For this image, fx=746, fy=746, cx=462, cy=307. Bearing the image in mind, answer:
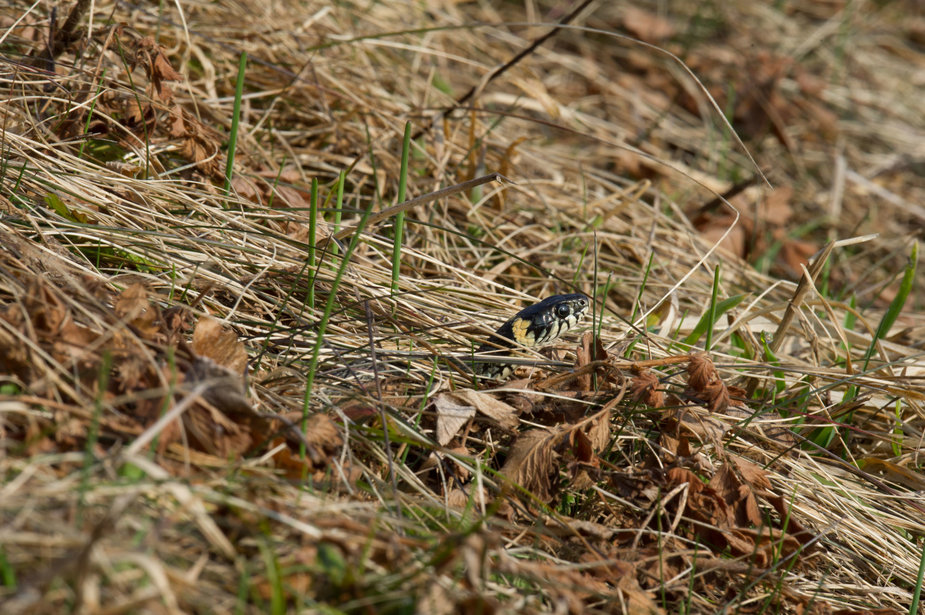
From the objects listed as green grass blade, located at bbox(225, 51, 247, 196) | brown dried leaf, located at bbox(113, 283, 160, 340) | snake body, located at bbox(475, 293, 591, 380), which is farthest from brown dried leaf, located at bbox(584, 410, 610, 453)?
green grass blade, located at bbox(225, 51, 247, 196)

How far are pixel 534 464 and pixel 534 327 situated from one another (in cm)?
87

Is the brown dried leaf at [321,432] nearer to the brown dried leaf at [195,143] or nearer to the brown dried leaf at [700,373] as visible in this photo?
the brown dried leaf at [700,373]

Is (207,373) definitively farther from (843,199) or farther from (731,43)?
(731,43)

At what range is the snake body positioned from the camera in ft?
9.09

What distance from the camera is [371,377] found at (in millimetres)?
2406

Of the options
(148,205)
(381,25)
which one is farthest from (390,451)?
(381,25)

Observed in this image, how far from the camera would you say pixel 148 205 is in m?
2.83

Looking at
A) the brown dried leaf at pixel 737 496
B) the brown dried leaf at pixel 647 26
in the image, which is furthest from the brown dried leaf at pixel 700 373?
the brown dried leaf at pixel 647 26

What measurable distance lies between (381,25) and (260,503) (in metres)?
4.24

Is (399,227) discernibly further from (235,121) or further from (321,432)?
(321,432)

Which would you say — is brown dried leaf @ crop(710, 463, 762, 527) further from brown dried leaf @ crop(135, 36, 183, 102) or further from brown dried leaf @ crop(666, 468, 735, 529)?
brown dried leaf @ crop(135, 36, 183, 102)

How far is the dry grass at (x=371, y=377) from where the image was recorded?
5.24ft

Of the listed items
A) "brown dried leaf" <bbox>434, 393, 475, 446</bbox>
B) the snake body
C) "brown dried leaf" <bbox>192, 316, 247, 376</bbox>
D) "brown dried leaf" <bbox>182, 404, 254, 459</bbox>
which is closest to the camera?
"brown dried leaf" <bbox>182, 404, 254, 459</bbox>

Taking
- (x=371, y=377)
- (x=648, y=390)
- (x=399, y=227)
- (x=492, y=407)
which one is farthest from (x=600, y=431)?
(x=399, y=227)
